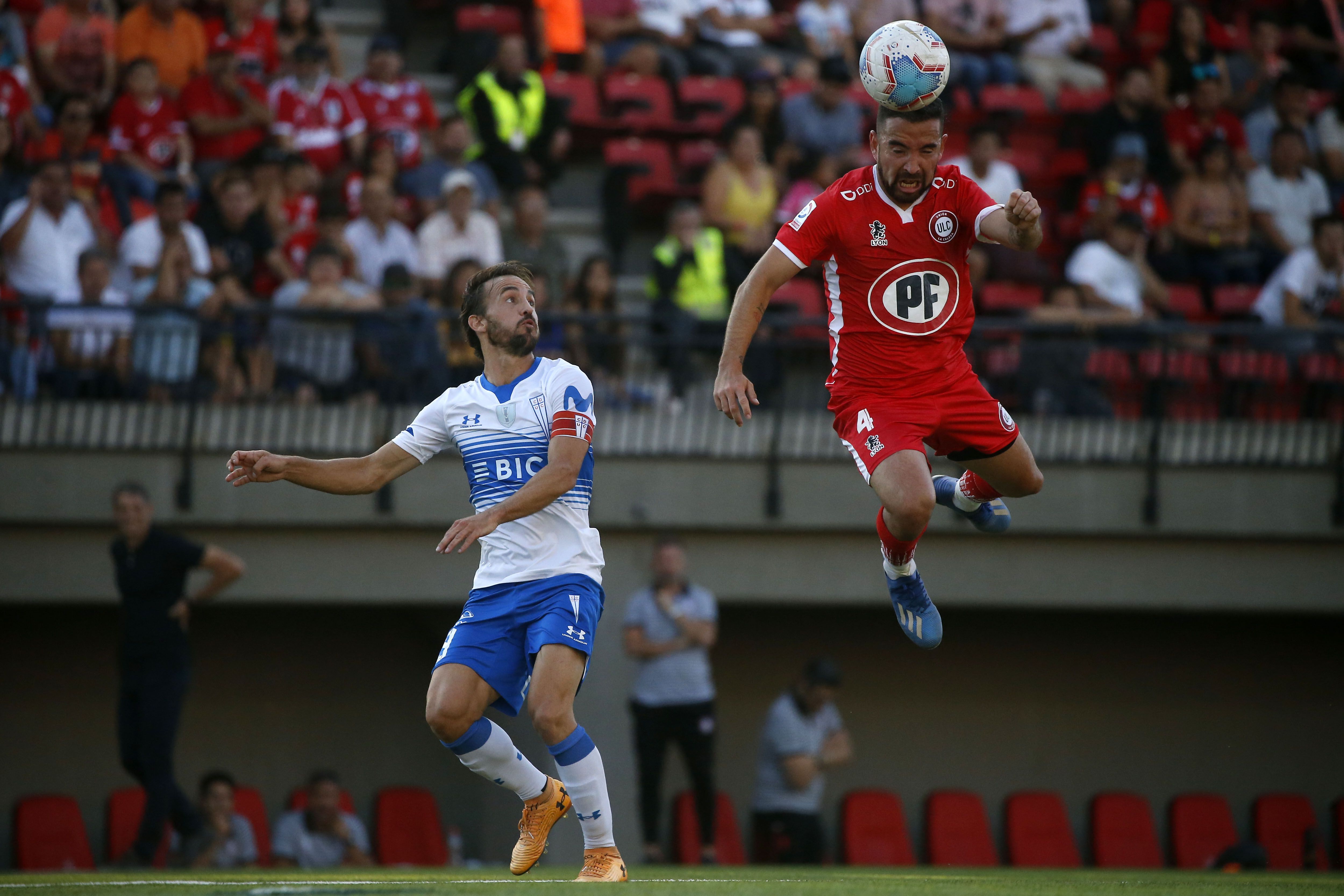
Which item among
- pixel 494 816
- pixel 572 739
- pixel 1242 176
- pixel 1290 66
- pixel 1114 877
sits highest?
pixel 1290 66

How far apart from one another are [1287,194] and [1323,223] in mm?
1640

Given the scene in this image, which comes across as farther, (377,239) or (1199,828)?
(1199,828)

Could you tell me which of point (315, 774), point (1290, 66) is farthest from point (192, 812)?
point (1290, 66)

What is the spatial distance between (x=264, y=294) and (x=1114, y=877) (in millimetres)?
7106

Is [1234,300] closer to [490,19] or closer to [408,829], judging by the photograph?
[490,19]

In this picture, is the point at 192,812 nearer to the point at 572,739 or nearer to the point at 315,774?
the point at 315,774

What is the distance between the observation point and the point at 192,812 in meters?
10.1

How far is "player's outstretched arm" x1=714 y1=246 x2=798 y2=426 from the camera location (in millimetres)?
6125

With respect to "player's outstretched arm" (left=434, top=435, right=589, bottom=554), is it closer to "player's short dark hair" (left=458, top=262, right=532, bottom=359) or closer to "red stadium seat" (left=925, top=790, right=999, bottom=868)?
"player's short dark hair" (left=458, top=262, right=532, bottom=359)

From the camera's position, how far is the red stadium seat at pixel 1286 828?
13.2m

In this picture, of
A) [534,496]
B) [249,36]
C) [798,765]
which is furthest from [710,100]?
[534,496]

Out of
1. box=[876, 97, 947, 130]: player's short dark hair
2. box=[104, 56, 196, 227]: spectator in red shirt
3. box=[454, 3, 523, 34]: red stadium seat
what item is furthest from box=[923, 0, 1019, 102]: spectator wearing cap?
box=[876, 97, 947, 130]: player's short dark hair

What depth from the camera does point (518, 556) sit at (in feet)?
21.0

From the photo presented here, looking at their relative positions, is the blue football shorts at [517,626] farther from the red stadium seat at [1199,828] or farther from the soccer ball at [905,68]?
the red stadium seat at [1199,828]
